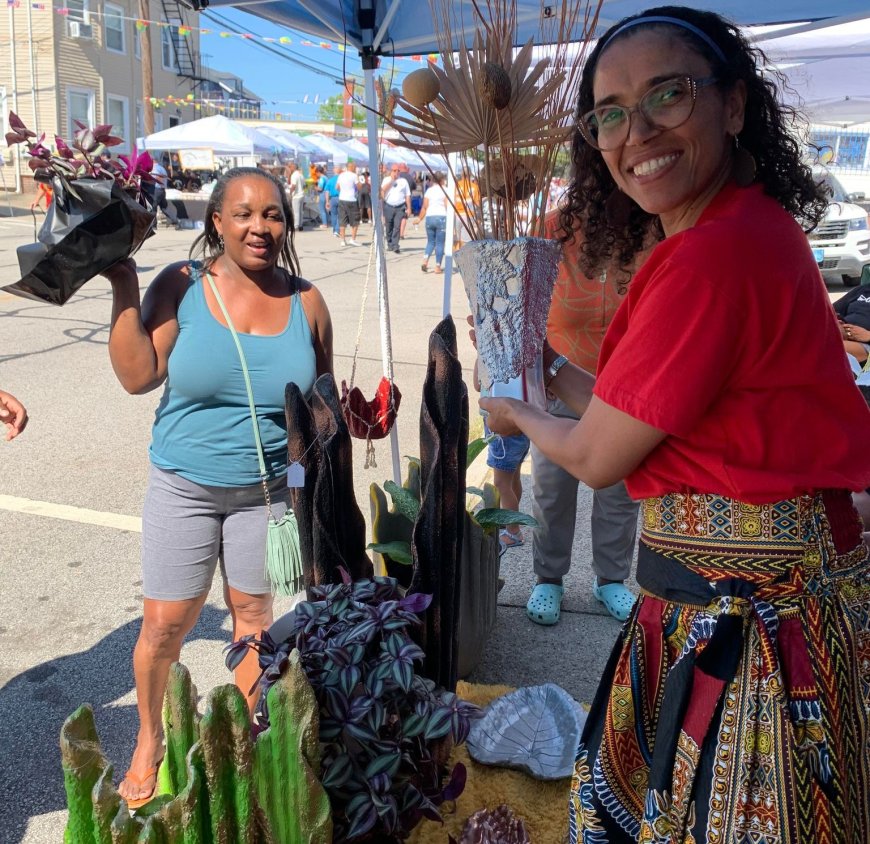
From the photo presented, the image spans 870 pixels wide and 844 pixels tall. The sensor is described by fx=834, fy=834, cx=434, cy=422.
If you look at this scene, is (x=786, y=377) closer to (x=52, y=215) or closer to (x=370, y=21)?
(x=52, y=215)

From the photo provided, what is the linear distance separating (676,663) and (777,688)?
153 millimetres

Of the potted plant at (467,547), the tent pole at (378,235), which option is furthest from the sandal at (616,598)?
the tent pole at (378,235)

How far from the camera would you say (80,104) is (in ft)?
85.4

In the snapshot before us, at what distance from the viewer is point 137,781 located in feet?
7.72

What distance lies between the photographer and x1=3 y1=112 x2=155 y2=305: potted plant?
1967mm

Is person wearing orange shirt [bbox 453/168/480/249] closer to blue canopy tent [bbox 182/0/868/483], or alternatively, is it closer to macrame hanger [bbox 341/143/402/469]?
macrame hanger [bbox 341/143/402/469]

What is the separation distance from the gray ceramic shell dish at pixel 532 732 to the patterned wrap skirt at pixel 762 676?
1114 millimetres

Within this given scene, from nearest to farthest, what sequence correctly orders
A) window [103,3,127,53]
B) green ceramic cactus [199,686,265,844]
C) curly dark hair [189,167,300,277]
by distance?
green ceramic cactus [199,686,265,844], curly dark hair [189,167,300,277], window [103,3,127,53]

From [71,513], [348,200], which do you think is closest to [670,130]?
[71,513]

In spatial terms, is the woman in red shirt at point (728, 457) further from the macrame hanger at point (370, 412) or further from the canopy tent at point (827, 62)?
the canopy tent at point (827, 62)

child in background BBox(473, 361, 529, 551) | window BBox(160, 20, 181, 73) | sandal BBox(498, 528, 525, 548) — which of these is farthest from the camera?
window BBox(160, 20, 181, 73)

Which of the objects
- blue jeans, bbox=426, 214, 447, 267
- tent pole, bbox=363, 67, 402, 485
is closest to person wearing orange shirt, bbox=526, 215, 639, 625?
tent pole, bbox=363, 67, 402, 485

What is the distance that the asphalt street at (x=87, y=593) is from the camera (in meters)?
2.69

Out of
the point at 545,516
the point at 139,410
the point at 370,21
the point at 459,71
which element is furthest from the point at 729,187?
the point at 139,410
